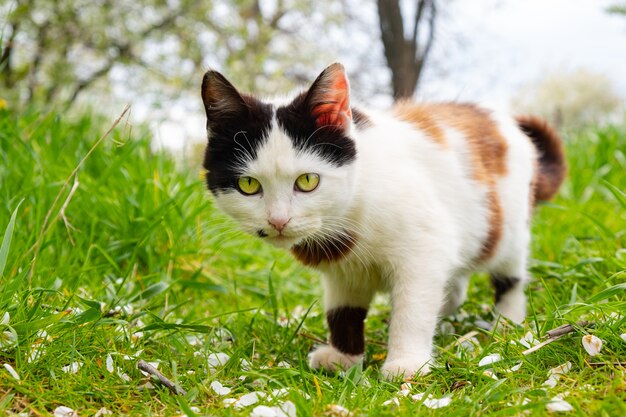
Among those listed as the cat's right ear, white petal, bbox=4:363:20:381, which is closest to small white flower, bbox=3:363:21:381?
white petal, bbox=4:363:20:381

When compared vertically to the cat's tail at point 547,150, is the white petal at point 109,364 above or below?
below

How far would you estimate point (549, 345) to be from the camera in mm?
1961

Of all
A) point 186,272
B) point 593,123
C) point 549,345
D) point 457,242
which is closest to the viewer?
point 549,345

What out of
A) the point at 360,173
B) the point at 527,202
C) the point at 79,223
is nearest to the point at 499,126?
the point at 527,202

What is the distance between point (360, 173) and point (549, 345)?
855 mm

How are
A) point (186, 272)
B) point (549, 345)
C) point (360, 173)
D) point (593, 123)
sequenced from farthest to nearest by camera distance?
1. point (593, 123)
2. point (186, 272)
3. point (360, 173)
4. point (549, 345)

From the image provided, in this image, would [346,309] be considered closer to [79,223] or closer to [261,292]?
[261,292]

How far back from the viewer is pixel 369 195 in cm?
229

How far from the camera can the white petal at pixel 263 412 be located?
1.71m

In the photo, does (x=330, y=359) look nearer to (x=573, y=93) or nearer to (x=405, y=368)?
(x=405, y=368)

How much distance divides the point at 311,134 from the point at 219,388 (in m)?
0.88

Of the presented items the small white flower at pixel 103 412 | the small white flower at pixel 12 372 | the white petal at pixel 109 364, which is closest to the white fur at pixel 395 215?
the white petal at pixel 109 364

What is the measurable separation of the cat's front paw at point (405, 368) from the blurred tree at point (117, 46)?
297 cm

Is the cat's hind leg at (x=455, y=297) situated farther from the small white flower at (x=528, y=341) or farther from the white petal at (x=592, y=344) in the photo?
the white petal at (x=592, y=344)
